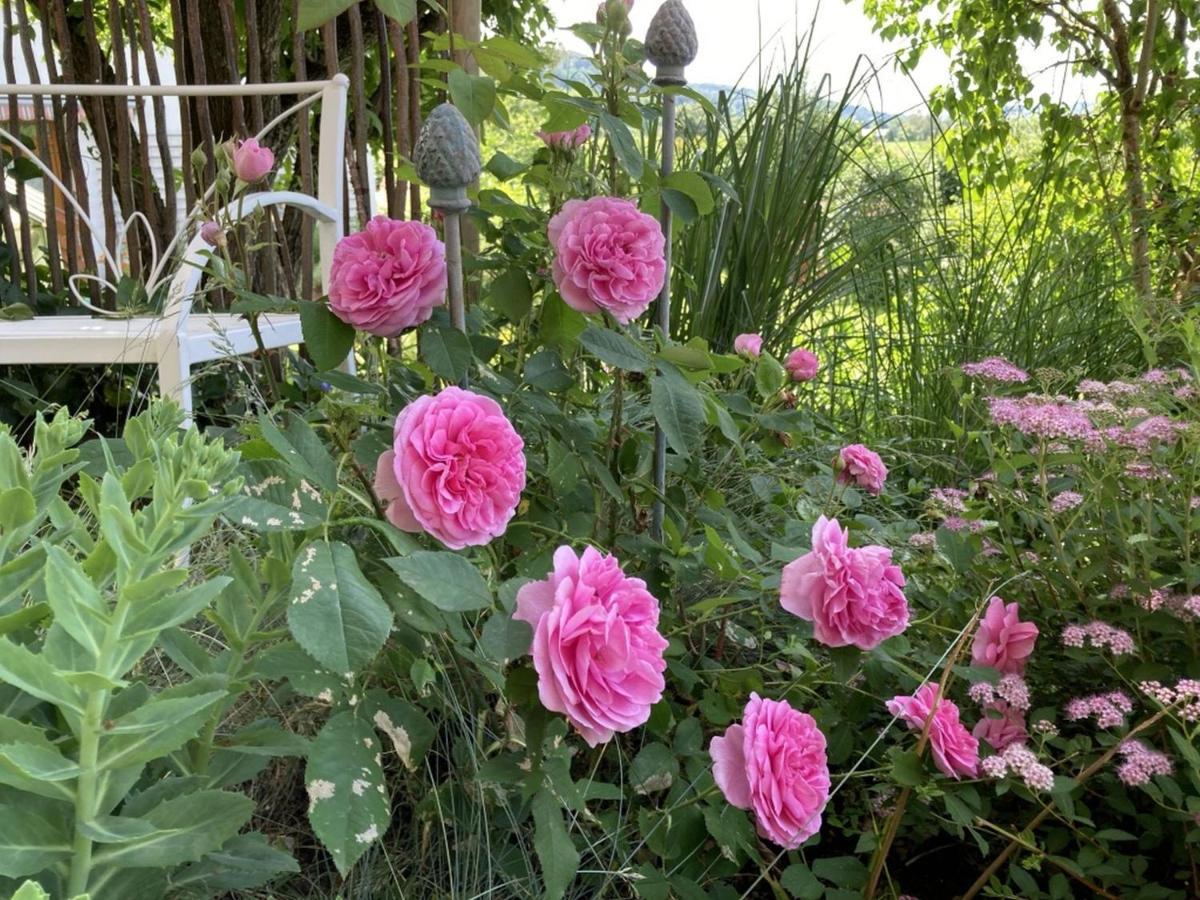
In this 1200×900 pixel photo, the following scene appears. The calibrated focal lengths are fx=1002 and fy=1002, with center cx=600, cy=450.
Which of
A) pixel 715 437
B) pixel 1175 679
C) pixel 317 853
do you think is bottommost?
pixel 317 853

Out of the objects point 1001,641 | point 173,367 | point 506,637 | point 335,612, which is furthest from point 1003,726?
point 173,367

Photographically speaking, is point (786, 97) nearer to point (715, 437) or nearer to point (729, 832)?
point (715, 437)

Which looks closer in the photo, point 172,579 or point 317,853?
point 172,579

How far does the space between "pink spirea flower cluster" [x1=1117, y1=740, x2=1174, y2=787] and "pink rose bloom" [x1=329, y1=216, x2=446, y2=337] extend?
69cm

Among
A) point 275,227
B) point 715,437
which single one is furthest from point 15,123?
point 715,437

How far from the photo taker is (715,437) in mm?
1188

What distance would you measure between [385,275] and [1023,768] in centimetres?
64

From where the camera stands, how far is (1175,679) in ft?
3.20

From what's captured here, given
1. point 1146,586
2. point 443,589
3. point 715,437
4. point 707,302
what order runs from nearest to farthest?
point 443,589, point 1146,586, point 715,437, point 707,302

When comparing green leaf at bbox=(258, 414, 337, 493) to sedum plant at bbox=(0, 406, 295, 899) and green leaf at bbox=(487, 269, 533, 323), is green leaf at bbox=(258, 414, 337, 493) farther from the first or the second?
green leaf at bbox=(487, 269, 533, 323)

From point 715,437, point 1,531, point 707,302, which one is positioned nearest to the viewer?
point 1,531

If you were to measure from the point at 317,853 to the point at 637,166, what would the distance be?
0.67 m

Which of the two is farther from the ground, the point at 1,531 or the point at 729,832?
the point at 1,531

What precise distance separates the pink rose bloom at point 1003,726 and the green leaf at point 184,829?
29.0 inches
